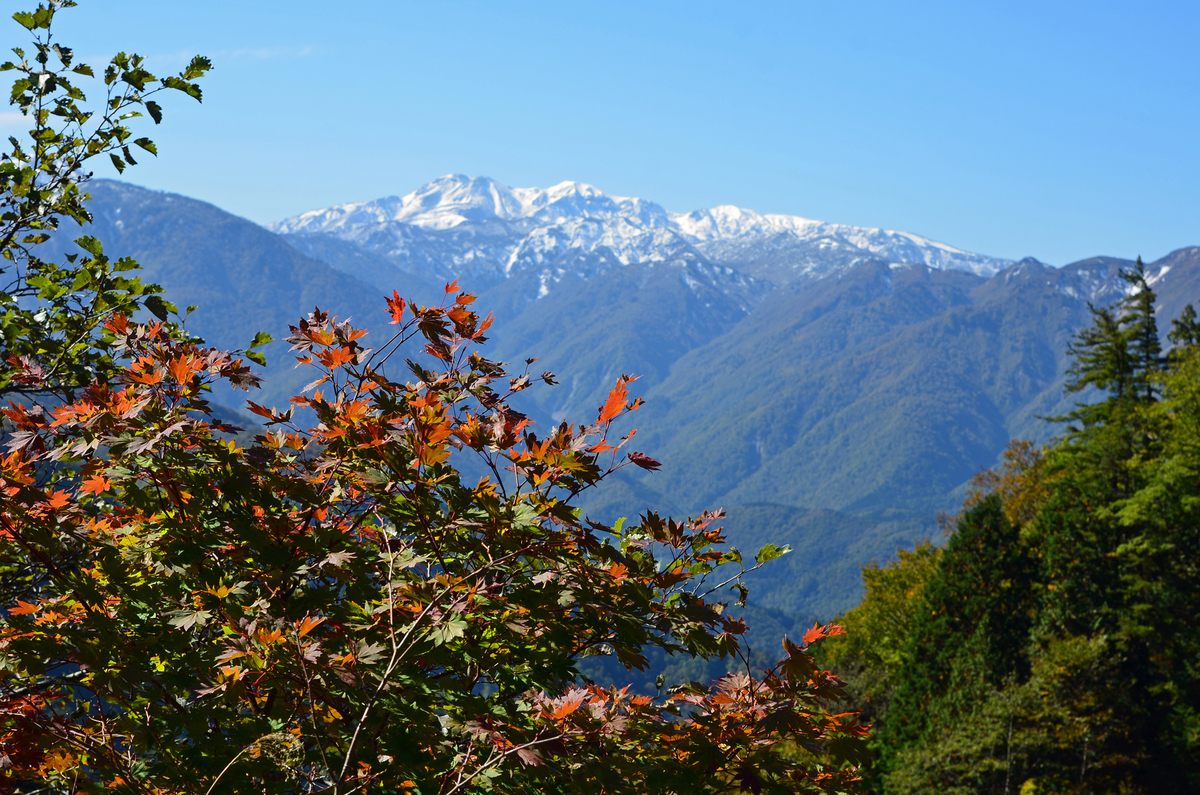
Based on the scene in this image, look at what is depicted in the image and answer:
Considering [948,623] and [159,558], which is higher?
[948,623]

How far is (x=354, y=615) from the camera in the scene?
3357 mm

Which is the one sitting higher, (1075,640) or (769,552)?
(1075,640)

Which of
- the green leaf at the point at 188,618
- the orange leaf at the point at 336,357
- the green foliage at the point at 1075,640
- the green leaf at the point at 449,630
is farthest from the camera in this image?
the green foliage at the point at 1075,640

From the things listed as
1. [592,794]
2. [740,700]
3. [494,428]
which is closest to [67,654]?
[494,428]

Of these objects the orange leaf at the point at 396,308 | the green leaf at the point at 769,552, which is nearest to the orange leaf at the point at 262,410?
the orange leaf at the point at 396,308

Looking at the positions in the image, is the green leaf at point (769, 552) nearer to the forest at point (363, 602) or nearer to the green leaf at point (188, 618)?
the forest at point (363, 602)

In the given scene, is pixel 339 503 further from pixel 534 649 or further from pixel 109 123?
pixel 109 123

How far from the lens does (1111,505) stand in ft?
103

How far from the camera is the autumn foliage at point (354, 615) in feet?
10.0

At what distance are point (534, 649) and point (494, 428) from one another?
976mm

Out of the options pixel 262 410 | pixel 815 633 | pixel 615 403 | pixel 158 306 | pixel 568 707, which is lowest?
pixel 568 707

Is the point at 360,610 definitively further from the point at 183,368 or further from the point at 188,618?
the point at 183,368

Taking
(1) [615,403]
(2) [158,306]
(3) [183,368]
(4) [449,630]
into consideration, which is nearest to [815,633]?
(1) [615,403]

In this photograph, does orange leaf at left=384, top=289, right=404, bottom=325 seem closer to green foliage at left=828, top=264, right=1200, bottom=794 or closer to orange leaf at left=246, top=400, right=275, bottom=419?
orange leaf at left=246, top=400, right=275, bottom=419
